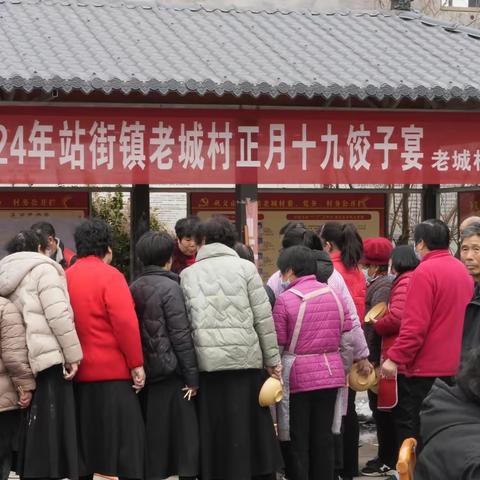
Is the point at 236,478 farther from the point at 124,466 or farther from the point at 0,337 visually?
the point at 0,337

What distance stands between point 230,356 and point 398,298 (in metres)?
1.51

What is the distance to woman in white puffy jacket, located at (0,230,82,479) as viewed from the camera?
19.7 feet

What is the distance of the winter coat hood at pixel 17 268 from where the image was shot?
20.0ft

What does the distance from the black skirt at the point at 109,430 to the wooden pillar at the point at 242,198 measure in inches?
140

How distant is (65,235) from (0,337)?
399 centimetres

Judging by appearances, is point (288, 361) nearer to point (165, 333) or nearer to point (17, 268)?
point (165, 333)

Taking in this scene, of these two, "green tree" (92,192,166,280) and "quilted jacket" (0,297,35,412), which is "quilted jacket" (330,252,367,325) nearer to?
"quilted jacket" (0,297,35,412)

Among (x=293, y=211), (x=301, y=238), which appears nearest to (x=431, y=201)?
(x=293, y=211)

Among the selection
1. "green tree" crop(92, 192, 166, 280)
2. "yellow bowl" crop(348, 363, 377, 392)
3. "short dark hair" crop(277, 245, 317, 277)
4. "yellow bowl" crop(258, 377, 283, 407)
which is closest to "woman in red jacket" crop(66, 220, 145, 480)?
"yellow bowl" crop(258, 377, 283, 407)

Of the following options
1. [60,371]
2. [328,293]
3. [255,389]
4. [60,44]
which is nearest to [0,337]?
[60,371]

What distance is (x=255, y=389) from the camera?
646 centimetres

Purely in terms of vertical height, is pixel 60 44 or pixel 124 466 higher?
pixel 60 44

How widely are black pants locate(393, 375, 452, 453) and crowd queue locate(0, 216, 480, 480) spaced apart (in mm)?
31

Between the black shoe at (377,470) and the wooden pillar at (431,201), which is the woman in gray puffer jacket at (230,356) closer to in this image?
the black shoe at (377,470)
